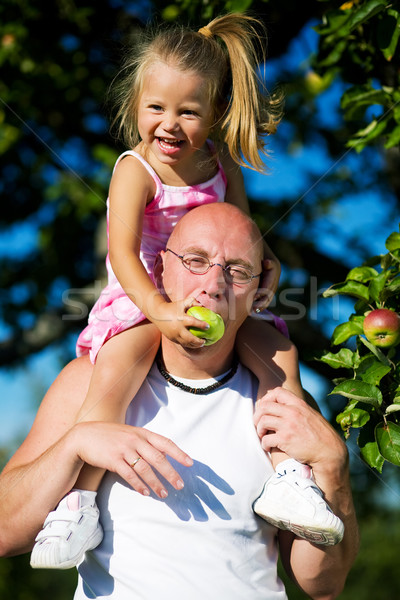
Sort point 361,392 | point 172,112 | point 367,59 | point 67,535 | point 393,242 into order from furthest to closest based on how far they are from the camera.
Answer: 1. point 367,59
2. point 172,112
3. point 393,242
4. point 361,392
5. point 67,535

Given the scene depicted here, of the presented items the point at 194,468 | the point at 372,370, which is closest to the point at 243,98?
the point at 372,370

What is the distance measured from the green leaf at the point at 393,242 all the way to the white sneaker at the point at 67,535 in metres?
1.15

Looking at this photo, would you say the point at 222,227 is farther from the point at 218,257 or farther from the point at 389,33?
the point at 389,33

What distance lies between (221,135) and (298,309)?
1674 millimetres

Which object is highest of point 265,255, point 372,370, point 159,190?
point 159,190

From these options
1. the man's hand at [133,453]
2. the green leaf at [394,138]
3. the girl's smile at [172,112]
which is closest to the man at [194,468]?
the man's hand at [133,453]

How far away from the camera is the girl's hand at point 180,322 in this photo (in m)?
1.85

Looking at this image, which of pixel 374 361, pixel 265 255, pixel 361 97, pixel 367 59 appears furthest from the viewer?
pixel 367 59

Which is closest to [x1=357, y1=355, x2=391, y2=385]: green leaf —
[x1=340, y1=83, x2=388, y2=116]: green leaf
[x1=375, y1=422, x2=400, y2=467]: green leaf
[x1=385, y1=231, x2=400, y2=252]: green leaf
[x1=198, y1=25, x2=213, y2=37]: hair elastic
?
[x1=375, y1=422, x2=400, y2=467]: green leaf

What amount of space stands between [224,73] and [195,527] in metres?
1.51

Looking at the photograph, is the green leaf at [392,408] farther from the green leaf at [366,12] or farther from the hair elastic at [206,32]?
the hair elastic at [206,32]

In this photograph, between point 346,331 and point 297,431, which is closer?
point 297,431

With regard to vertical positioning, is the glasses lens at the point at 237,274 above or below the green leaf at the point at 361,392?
above

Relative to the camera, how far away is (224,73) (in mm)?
2396
